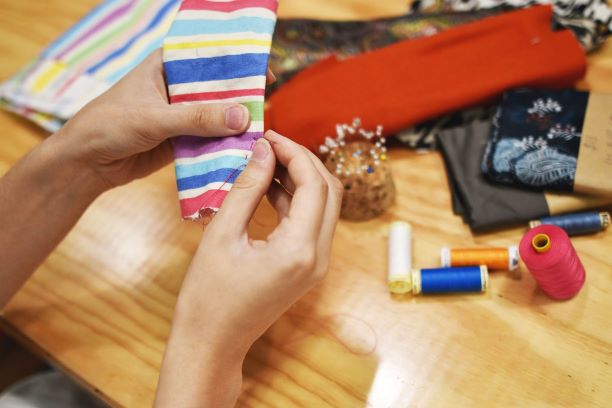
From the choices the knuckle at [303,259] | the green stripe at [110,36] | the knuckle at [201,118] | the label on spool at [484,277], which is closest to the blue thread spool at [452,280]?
the label on spool at [484,277]

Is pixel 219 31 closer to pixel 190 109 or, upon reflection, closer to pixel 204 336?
pixel 190 109

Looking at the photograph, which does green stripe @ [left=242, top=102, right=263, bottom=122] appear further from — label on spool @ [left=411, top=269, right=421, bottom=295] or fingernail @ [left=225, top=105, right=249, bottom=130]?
label on spool @ [left=411, top=269, right=421, bottom=295]

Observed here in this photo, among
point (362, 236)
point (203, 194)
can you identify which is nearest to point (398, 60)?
point (362, 236)

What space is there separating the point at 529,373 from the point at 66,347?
61 centimetres

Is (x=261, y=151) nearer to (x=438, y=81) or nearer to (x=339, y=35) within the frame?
(x=438, y=81)

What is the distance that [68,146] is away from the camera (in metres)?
0.75

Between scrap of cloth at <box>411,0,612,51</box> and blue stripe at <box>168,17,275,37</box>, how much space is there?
493 millimetres

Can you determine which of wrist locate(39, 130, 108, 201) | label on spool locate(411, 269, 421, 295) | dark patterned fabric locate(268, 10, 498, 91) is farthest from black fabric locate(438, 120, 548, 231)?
wrist locate(39, 130, 108, 201)

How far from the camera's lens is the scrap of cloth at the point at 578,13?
886mm

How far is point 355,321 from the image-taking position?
Result: 0.72m

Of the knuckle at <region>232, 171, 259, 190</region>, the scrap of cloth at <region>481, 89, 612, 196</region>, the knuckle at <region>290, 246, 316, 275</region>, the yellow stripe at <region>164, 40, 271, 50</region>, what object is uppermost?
the yellow stripe at <region>164, 40, 271, 50</region>

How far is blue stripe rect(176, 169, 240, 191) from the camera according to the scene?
62 centimetres

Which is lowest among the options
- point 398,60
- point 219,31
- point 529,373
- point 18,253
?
point 529,373

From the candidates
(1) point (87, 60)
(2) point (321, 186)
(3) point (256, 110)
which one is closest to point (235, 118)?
(3) point (256, 110)
